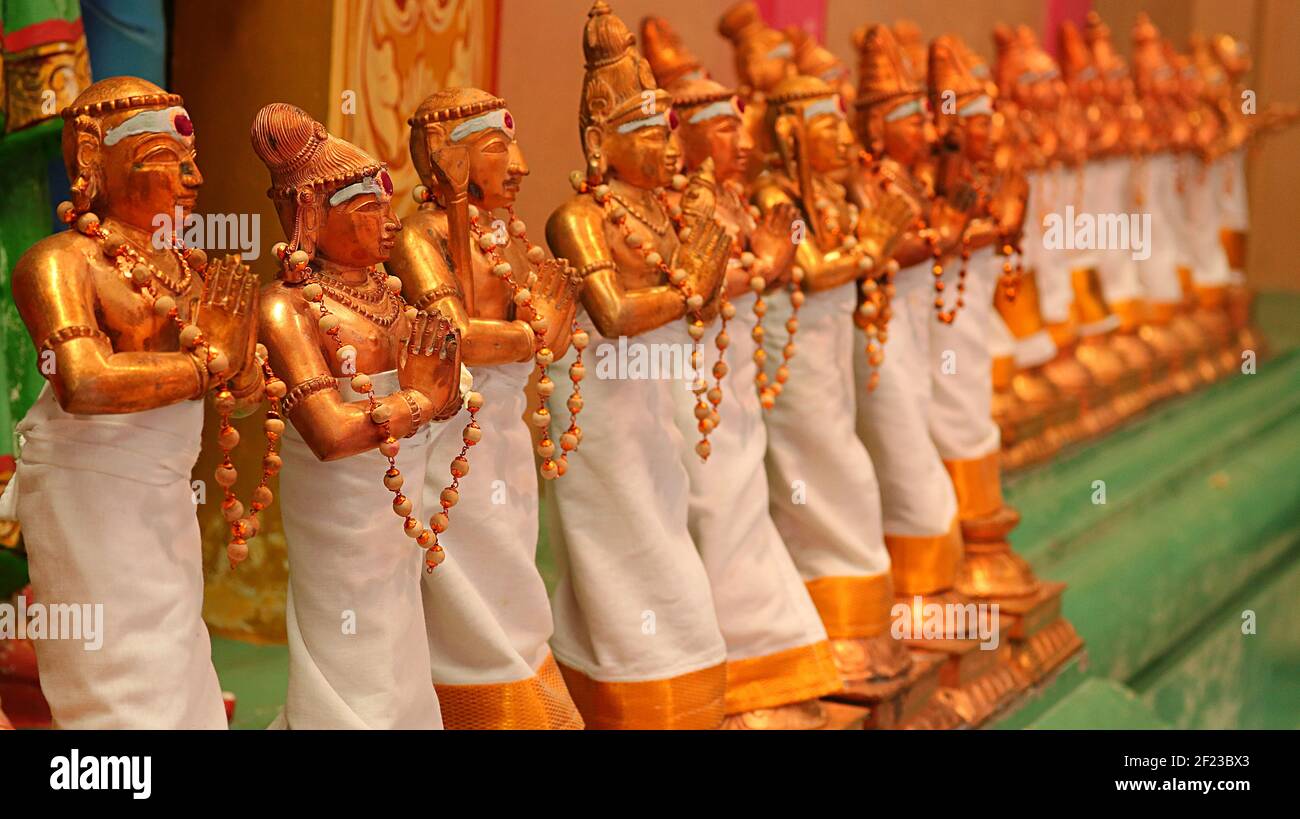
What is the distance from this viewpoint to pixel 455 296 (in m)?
2.84

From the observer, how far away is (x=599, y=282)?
10.3 feet

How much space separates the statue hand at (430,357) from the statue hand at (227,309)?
24 centimetres

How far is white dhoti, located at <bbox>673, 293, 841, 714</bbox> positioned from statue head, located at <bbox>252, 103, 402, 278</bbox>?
995 mm

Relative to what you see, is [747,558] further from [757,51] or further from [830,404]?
[757,51]

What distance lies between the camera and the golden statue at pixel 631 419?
3.21 meters

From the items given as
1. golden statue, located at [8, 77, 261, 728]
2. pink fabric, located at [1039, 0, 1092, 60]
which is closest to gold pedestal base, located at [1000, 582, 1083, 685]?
golden statue, located at [8, 77, 261, 728]

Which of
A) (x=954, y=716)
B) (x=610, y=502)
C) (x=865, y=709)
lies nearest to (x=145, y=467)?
(x=610, y=502)

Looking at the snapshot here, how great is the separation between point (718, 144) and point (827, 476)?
0.79 metres

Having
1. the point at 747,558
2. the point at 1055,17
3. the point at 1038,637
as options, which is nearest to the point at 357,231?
the point at 747,558

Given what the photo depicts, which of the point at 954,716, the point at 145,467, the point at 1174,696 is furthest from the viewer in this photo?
the point at 1174,696

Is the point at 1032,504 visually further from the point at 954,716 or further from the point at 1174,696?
the point at 954,716

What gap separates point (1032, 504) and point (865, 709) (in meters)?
2.15

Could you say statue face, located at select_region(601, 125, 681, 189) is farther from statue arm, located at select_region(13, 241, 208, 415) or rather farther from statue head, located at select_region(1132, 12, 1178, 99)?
statue head, located at select_region(1132, 12, 1178, 99)

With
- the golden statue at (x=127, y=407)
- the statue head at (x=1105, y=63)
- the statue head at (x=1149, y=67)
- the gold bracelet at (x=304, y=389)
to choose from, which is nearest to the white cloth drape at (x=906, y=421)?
the gold bracelet at (x=304, y=389)
